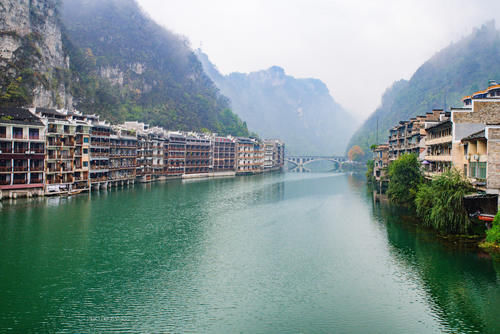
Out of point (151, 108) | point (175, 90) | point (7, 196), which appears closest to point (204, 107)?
point (175, 90)

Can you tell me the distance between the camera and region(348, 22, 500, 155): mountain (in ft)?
410

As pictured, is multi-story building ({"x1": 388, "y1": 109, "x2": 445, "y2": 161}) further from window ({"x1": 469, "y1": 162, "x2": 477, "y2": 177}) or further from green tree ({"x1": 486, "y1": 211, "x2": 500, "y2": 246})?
green tree ({"x1": 486, "y1": 211, "x2": 500, "y2": 246})

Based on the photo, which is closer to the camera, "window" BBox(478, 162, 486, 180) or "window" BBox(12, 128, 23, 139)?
"window" BBox(478, 162, 486, 180)

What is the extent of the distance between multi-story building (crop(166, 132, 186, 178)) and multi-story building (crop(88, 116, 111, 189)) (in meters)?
24.7

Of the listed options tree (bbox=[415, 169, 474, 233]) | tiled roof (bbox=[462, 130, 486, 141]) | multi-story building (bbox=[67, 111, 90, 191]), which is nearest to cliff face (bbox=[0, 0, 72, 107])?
multi-story building (bbox=[67, 111, 90, 191])

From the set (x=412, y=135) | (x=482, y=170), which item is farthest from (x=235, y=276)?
(x=412, y=135)

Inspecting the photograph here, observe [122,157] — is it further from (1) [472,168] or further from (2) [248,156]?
(1) [472,168]

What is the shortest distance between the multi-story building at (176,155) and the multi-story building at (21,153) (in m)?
39.3

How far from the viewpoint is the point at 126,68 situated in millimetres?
138625

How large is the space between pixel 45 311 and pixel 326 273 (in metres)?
14.5

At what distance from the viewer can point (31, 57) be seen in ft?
243

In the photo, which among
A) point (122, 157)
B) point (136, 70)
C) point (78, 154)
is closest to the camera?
point (78, 154)

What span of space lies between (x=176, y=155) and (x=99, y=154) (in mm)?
30716

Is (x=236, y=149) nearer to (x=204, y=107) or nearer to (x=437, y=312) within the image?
(x=204, y=107)
